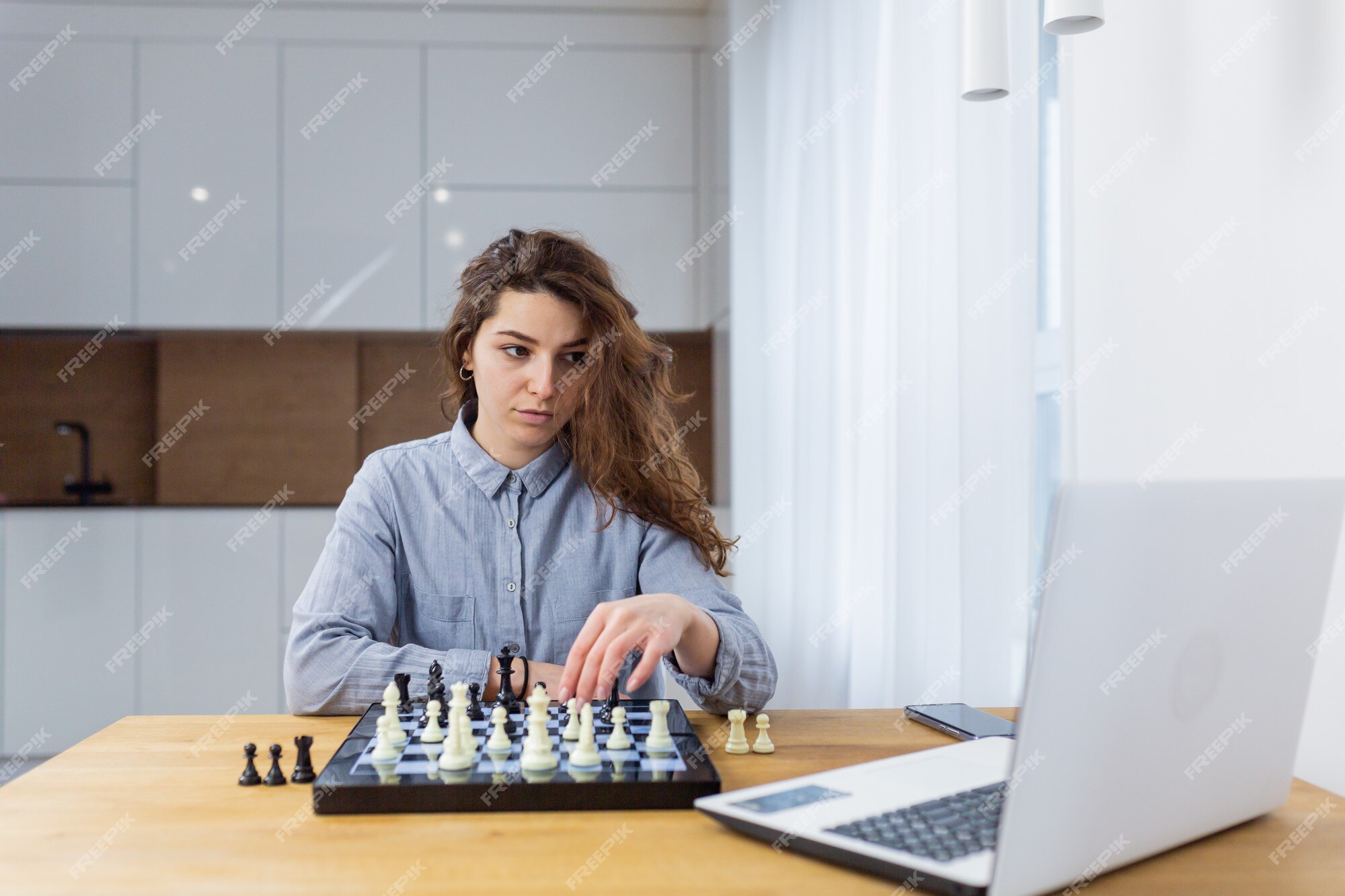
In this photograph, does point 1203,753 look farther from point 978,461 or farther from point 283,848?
point 978,461

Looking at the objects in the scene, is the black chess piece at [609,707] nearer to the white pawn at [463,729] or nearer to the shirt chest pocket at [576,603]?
the white pawn at [463,729]

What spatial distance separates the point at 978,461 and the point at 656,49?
2540 millimetres

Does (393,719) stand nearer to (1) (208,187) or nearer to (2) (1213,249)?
(2) (1213,249)

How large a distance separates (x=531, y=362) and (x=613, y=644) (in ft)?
2.18

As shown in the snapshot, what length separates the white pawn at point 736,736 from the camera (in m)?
1.05

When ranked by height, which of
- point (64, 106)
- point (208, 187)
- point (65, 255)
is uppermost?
point (64, 106)

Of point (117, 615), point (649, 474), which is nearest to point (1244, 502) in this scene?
point (649, 474)

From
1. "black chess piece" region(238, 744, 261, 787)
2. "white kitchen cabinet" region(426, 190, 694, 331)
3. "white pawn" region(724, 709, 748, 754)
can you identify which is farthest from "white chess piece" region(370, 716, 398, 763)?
"white kitchen cabinet" region(426, 190, 694, 331)

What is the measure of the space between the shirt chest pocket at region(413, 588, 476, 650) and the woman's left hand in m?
0.51

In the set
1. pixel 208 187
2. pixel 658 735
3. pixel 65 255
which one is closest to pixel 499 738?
pixel 658 735

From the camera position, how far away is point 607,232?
3.63m

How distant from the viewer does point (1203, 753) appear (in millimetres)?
746

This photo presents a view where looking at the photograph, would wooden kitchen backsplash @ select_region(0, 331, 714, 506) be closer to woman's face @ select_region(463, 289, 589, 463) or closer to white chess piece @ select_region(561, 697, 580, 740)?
woman's face @ select_region(463, 289, 589, 463)

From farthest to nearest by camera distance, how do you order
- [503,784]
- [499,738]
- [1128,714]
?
[499,738]
[503,784]
[1128,714]
